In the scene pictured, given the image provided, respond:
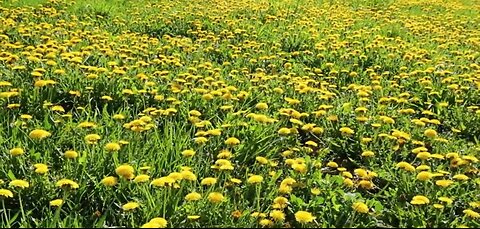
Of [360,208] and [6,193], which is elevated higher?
[360,208]

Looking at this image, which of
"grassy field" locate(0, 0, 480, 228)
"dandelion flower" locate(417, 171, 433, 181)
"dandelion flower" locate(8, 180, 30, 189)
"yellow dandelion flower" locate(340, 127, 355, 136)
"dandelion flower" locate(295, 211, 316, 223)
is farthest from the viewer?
"yellow dandelion flower" locate(340, 127, 355, 136)

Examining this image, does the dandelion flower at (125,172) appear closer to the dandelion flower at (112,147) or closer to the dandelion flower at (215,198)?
the dandelion flower at (112,147)

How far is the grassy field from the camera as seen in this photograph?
253 cm

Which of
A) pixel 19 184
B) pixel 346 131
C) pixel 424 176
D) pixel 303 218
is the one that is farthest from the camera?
pixel 346 131

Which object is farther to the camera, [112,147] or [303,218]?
[112,147]

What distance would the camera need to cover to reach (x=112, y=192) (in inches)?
101

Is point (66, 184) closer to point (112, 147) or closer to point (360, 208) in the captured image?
point (112, 147)

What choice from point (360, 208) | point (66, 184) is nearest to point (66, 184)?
point (66, 184)

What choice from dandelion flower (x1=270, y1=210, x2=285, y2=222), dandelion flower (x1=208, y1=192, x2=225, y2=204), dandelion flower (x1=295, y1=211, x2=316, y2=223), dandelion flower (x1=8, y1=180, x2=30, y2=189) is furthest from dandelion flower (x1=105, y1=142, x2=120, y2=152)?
dandelion flower (x1=295, y1=211, x2=316, y2=223)

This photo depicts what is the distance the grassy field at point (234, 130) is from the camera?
2.53 m

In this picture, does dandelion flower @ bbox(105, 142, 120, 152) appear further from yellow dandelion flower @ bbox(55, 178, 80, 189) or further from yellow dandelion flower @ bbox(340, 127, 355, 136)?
yellow dandelion flower @ bbox(340, 127, 355, 136)

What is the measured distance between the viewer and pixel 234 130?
342 centimetres

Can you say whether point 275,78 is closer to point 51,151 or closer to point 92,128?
point 92,128

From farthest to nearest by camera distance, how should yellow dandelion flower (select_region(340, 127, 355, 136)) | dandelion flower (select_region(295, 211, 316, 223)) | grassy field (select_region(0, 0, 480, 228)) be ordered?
yellow dandelion flower (select_region(340, 127, 355, 136)) < grassy field (select_region(0, 0, 480, 228)) < dandelion flower (select_region(295, 211, 316, 223))
